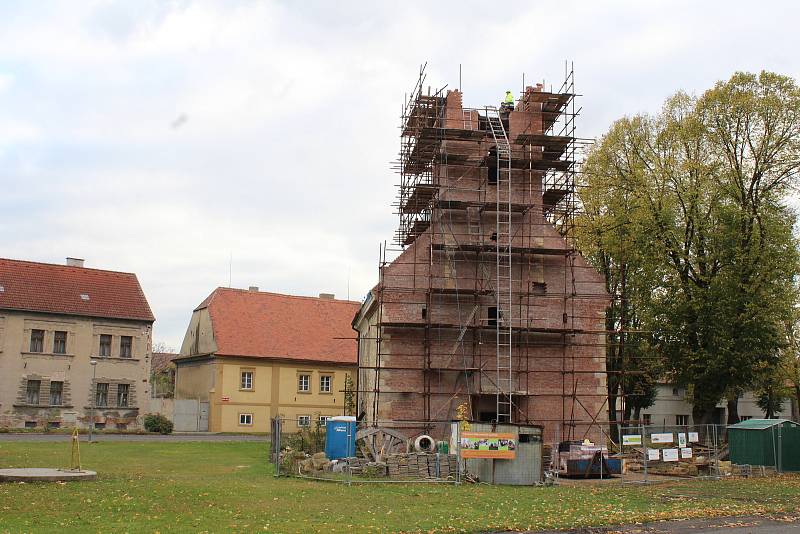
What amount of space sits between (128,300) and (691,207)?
36.9 metres

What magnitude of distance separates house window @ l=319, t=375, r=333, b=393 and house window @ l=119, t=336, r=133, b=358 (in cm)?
1326

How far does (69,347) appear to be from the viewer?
53.6 metres

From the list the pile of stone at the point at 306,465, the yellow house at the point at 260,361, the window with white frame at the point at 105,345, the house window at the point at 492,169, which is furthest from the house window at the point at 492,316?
the window with white frame at the point at 105,345

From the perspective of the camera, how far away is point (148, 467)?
27.5 metres

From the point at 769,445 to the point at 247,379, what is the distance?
36.1 metres

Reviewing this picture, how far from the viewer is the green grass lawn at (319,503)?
15250 millimetres

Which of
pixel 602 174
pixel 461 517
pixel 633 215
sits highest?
pixel 602 174

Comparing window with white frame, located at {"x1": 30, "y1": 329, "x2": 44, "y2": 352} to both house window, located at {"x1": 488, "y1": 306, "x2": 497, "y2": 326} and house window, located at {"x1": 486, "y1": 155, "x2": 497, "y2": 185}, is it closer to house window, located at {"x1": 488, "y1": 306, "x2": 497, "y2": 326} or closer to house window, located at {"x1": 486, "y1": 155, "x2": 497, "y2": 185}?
house window, located at {"x1": 488, "y1": 306, "x2": 497, "y2": 326}

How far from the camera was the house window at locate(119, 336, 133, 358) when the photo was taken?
2190 inches

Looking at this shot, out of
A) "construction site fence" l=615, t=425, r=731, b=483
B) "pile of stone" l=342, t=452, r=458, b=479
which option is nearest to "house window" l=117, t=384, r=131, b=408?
"pile of stone" l=342, t=452, r=458, b=479

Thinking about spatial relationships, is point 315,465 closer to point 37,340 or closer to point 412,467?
point 412,467

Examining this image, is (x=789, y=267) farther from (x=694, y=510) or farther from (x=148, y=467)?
(x=148, y=467)

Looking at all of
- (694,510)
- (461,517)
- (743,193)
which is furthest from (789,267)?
(461,517)

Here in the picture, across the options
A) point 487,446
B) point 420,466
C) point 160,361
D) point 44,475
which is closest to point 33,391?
point 44,475
